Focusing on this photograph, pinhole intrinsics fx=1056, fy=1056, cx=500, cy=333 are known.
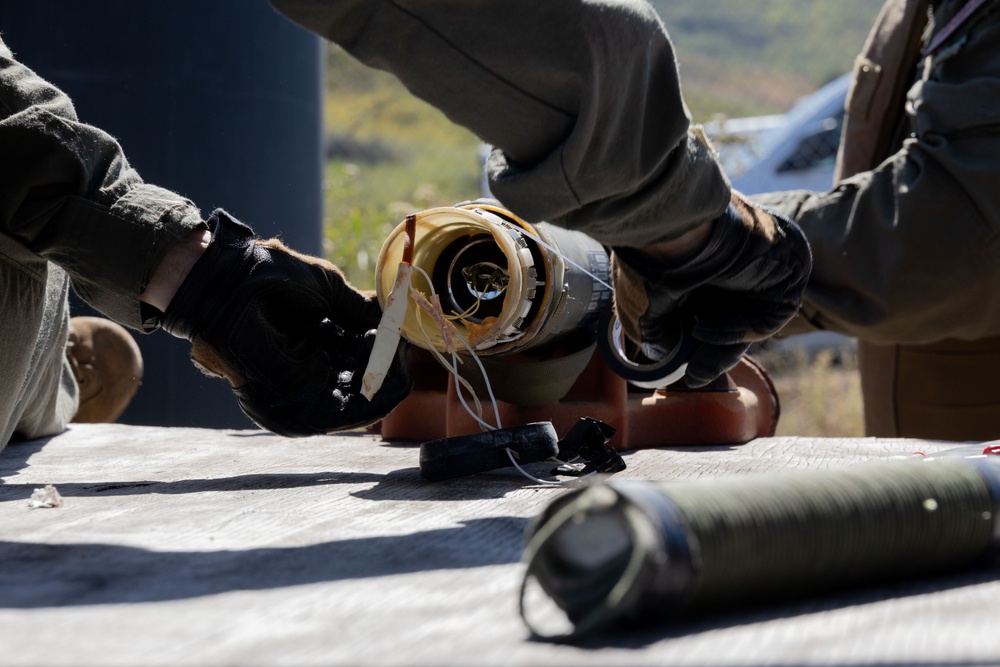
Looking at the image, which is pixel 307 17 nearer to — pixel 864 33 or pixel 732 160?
pixel 732 160

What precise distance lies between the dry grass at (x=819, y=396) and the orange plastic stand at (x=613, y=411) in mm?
2917

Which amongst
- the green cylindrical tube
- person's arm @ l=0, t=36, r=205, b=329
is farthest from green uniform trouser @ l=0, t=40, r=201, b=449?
the green cylindrical tube

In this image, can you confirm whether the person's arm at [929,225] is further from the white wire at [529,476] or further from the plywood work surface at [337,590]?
the white wire at [529,476]

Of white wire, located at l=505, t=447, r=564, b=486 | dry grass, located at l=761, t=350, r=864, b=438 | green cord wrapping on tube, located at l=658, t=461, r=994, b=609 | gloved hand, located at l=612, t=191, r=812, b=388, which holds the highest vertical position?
gloved hand, located at l=612, t=191, r=812, b=388

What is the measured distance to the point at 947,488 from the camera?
0.91 m

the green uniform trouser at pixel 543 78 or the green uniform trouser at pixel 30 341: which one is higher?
the green uniform trouser at pixel 543 78

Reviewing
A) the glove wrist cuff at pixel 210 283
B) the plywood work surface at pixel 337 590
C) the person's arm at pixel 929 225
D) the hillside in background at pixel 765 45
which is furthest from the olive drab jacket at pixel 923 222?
the hillside in background at pixel 765 45

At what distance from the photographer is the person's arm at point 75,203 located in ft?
5.11

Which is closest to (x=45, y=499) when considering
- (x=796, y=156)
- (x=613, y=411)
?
(x=613, y=411)

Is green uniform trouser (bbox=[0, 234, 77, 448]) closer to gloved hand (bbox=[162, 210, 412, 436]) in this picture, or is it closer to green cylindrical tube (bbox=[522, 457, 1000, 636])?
gloved hand (bbox=[162, 210, 412, 436])

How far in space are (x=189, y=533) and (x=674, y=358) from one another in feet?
2.77

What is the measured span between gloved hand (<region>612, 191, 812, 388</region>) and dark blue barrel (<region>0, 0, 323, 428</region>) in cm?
165

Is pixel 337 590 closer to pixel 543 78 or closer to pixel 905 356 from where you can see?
pixel 543 78

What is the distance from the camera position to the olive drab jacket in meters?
2.14
